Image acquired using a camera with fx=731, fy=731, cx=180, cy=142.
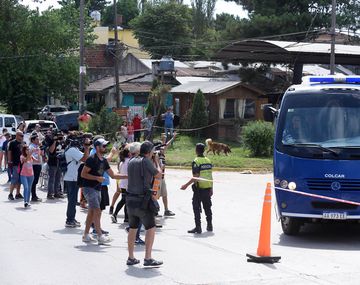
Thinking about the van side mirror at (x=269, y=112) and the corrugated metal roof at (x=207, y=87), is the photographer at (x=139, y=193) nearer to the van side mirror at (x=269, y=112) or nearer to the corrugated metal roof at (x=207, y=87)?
the van side mirror at (x=269, y=112)

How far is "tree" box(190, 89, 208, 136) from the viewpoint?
3862cm

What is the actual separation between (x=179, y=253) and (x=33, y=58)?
3878 cm

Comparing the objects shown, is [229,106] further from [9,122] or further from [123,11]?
[123,11]

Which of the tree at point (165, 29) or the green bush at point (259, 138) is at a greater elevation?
the tree at point (165, 29)

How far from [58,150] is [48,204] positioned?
1.80 m

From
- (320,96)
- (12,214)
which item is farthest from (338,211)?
(12,214)

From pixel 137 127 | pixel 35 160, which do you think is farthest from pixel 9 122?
pixel 35 160

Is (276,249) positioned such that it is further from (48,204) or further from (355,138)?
(48,204)

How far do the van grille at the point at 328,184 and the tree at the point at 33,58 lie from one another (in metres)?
37.2

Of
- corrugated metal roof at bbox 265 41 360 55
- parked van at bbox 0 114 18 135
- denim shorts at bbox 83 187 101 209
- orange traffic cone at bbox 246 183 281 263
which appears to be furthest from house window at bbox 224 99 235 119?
orange traffic cone at bbox 246 183 281 263

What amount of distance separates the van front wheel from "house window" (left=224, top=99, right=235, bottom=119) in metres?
26.5

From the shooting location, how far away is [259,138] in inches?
1220

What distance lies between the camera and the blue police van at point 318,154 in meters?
13.0

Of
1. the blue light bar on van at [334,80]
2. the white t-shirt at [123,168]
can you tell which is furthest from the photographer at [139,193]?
the blue light bar on van at [334,80]
